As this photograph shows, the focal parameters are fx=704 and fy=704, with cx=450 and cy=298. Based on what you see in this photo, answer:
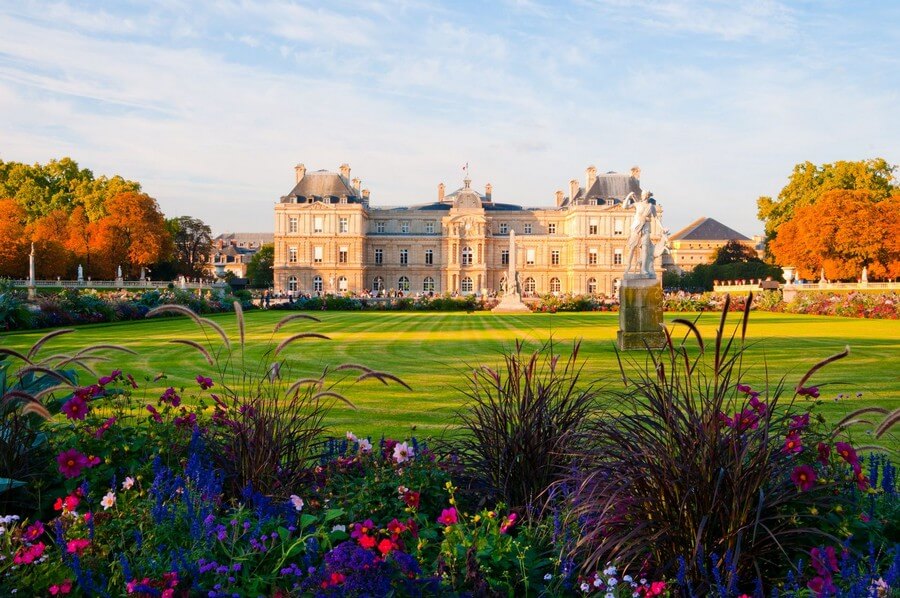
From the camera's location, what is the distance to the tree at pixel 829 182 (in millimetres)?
58594

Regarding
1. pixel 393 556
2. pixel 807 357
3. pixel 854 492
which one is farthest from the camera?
pixel 807 357

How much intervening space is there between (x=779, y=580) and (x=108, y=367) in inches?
407

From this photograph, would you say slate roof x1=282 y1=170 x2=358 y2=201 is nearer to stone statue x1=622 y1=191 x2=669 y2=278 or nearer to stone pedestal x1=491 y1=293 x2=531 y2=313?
stone pedestal x1=491 y1=293 x2=531 y2=313

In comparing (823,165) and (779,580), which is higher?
(823,165)

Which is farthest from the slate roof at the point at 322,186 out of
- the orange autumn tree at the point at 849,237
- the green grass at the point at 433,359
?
the green grass at the point at 433,359

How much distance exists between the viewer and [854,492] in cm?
357

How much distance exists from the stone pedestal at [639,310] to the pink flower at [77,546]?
12.2m

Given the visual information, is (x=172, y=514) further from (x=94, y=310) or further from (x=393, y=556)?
(x=94, y=310)

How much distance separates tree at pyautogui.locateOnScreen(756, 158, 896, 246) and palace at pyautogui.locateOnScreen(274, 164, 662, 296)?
15798 mm

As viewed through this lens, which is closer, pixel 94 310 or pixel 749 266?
pixel 94 310

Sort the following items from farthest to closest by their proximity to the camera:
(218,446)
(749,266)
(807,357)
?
(749,266) → (807,357) → (218,446)

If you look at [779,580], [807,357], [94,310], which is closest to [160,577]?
[779,580]

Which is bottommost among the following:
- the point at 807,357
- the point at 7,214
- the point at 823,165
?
the point at 807,357

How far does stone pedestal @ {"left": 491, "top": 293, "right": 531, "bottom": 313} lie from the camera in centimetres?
3703
